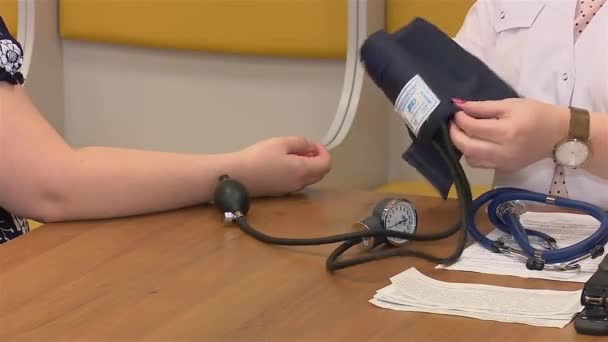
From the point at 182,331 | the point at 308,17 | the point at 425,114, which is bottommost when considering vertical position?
the point at 182,331

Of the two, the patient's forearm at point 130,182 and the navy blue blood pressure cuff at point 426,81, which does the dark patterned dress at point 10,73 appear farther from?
the navy blue blood pressure cuff at point 426,81

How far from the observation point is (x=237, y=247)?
1019 mm

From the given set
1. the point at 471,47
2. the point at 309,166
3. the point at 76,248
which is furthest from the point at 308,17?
the point at 76,248

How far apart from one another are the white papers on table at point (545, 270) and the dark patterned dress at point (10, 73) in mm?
554

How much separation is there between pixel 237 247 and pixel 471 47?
562 millimetres

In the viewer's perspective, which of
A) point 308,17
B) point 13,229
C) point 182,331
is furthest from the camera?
point 308,17

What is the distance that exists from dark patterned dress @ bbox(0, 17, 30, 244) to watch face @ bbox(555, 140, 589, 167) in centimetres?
64

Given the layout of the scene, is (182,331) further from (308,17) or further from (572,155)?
(308,17)

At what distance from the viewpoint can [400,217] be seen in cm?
104

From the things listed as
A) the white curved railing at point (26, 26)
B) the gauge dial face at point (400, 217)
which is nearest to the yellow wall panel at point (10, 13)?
the white curved railing at point (26, 26)

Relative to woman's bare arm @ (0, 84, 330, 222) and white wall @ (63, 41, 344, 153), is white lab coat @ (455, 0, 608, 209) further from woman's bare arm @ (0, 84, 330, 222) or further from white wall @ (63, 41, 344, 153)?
white wall @ (63, 41, 344, 153)

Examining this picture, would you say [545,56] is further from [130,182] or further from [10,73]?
[10,73]

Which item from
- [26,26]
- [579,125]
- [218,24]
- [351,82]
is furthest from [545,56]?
[26,26]

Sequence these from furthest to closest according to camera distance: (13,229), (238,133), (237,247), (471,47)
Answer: (238,133)
(471,47)
(13,229)
(237,247)
